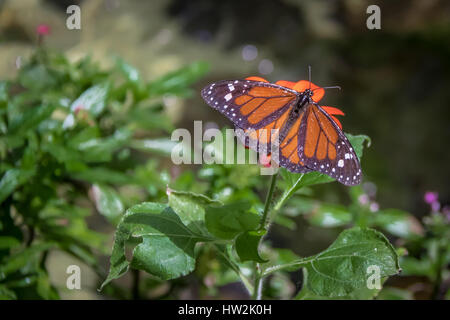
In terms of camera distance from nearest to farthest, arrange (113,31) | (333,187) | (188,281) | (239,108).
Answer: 1. (239,108)
2. (188,281)
3. (333,187)
4. (113,31)

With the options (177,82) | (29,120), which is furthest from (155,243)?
(177,82)

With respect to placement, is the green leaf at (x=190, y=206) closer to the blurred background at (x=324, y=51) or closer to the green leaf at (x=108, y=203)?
the green leaf at (x=108, y=203)

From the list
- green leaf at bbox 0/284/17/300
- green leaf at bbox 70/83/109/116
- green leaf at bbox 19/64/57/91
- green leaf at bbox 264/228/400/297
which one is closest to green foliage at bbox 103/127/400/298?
green leaf at bbox 264/228/400/297

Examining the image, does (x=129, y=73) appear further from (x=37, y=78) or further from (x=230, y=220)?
(x=230, y=220)

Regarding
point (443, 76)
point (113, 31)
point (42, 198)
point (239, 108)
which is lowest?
point (42, 198)

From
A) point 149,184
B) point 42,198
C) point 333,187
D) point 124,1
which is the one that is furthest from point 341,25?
point 42,198

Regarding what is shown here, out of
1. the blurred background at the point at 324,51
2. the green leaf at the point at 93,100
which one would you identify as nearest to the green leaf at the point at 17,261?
the green leaf at the point at 93,100
